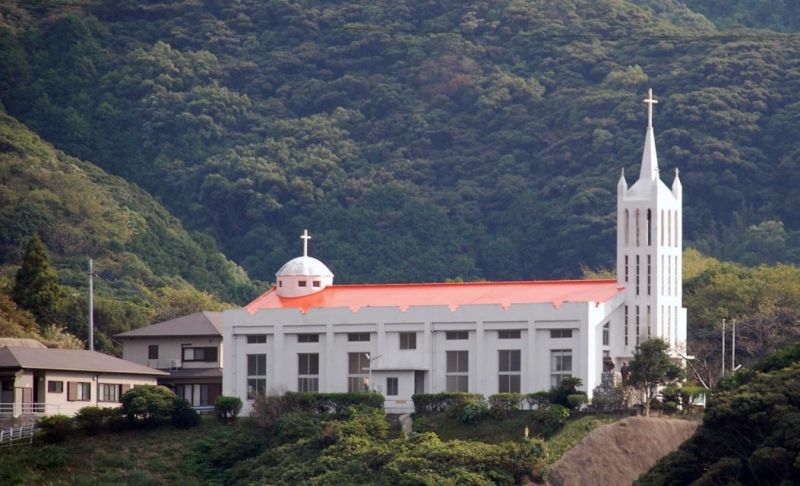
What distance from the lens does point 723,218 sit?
160000mm

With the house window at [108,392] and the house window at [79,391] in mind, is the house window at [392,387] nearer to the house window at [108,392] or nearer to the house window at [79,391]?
the house window at [108,392]

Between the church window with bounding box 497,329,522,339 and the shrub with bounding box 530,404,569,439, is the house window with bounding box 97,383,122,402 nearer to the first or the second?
the church window with bounding box 497,329,522,339

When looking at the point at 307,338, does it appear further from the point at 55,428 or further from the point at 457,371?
the point at 55,428

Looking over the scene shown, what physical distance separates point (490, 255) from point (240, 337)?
65.0 m

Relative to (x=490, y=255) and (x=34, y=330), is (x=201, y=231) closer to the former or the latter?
(x=490, y=255)

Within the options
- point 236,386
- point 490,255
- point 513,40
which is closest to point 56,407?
point 236,386

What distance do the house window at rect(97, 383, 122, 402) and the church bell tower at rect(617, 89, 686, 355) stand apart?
78.7 feet

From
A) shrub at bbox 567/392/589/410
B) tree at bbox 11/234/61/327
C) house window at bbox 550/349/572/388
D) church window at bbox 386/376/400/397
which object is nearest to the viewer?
shrub at bbox 567/392/589/410

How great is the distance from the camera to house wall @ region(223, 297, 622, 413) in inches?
3649

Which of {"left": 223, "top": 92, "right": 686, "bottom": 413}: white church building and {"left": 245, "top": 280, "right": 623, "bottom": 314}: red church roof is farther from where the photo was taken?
{"left": 245, "top": 280, "right": 623, "bottom": 314}: red church roof

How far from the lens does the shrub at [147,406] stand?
9406 cm

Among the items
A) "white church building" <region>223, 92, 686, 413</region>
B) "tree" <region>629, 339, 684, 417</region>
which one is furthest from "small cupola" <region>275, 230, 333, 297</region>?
"tree" <region>629, 339, 684, 417</region>

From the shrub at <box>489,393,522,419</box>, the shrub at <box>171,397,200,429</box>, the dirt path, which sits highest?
the shrub at <box>489,393,522,419</box>

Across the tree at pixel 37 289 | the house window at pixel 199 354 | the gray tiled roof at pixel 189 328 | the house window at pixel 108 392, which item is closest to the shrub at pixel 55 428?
the house window at pixel 108 392
